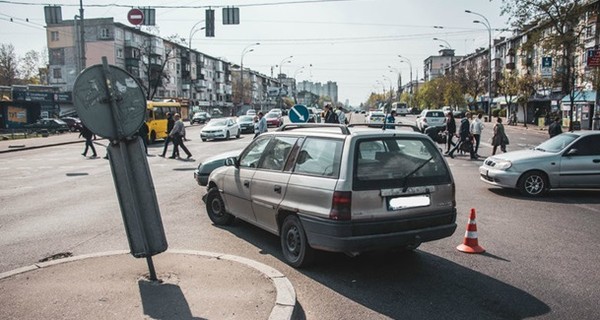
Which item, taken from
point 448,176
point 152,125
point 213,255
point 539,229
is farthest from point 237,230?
point 152,125

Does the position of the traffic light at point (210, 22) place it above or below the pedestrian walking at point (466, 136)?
above

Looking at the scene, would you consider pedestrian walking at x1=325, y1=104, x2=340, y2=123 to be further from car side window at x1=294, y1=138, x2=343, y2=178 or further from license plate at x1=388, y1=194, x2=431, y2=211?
license plate at x1=388, y1=194, x2=431, y2=211

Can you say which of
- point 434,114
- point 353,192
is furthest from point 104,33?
point 353,192

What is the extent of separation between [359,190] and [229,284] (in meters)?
1.58

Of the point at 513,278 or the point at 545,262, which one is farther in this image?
the point at 545,262

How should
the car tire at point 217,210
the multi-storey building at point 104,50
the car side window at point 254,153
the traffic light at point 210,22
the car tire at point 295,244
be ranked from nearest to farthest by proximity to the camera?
1. the car tire at point 295,244
2. the car side window at point 254,153
3. the car tire at point 217,210
4. the traffic light at point 210,22
5. the multi-storey building at point 104,50

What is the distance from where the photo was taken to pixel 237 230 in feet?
24.4

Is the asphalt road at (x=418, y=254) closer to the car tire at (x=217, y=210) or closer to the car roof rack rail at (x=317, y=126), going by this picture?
the car tire at (x=217, y=210)

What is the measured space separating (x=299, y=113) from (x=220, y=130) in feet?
55.9

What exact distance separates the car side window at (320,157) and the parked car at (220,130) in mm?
24963

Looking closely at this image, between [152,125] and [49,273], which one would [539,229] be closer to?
[49,273]

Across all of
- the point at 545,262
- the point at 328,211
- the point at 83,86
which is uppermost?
the point at 83,86

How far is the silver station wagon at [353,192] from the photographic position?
16.5 feet

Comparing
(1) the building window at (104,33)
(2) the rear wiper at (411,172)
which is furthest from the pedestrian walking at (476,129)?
(1) the building window at (104,33)
